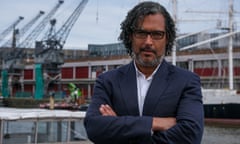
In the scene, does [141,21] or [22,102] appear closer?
[141,21]

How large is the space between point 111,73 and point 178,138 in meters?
0.46

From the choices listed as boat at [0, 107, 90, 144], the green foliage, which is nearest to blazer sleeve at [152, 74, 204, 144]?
boat at [0, 107, 90, 144]

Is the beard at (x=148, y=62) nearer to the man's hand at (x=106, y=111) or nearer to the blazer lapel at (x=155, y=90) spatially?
the blazer lapel at (x=155, y=90)

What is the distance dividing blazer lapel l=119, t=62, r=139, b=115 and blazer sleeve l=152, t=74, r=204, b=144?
155 mm

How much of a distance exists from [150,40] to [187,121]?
389mm

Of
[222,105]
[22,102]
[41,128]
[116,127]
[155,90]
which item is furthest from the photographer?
[22,102]

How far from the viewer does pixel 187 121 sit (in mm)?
2488

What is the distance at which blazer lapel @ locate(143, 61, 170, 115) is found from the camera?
254 cm

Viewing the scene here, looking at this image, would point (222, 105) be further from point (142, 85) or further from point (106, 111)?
point (106, 111)

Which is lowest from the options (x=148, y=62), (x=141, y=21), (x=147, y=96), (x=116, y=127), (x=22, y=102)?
(x=22, y=102)

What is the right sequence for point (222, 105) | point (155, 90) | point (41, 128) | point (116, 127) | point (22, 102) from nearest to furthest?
point (116, 127) < point (155, 90) < point (41, 128) < point (222, 105) < point (22, 102)

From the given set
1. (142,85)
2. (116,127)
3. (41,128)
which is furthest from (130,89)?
(41,128)

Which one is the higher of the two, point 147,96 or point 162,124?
point 147,96

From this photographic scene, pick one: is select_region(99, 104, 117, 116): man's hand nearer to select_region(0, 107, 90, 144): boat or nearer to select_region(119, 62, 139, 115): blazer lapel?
select_region(119, 62, 139, 115): blazer lapel
